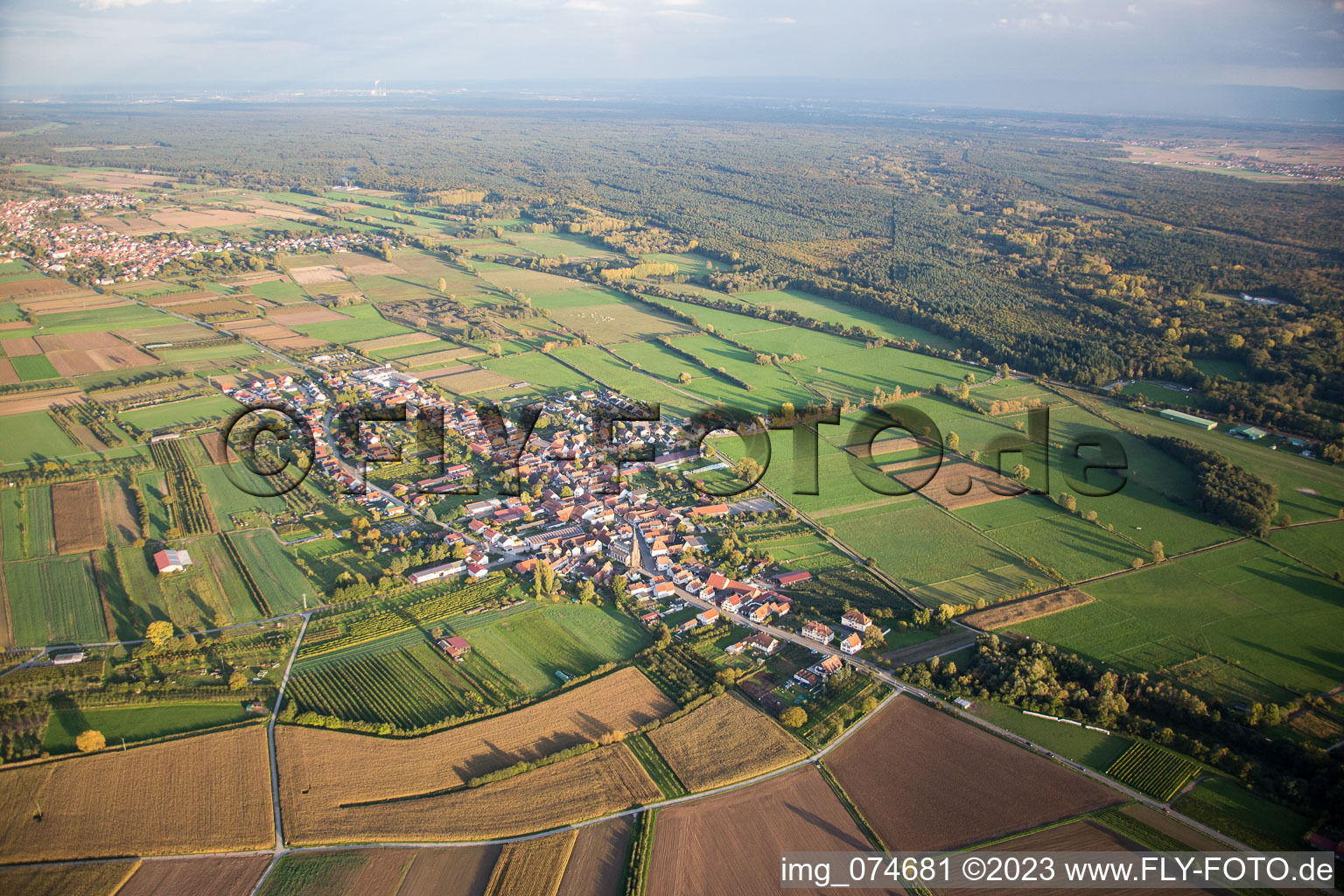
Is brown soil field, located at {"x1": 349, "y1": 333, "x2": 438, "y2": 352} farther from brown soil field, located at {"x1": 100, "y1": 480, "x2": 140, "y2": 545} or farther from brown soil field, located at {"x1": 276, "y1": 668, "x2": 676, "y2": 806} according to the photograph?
brown soil field, located at {"x1": 276, "y1": 668, "x2": 676, "y2": 806}

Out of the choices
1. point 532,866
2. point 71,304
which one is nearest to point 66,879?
point 532,866

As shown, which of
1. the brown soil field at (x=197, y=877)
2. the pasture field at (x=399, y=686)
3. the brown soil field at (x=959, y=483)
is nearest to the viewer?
the brown soil field at (x=197, y=877)

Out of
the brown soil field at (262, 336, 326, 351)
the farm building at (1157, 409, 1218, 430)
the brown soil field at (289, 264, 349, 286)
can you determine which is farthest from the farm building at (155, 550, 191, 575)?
the farm building at (1157, 409, 1218, 430)

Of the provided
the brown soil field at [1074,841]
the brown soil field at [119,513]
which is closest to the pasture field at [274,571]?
the brown soil field at [119,513]

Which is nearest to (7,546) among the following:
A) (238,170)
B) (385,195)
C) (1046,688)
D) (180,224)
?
(1046,688)

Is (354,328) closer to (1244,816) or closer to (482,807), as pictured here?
(482,807)

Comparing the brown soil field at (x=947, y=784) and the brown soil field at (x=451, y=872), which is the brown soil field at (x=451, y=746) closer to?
the brown soil field at (x=451, y=872)

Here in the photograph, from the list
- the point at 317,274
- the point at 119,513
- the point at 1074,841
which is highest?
the point at 317,274
